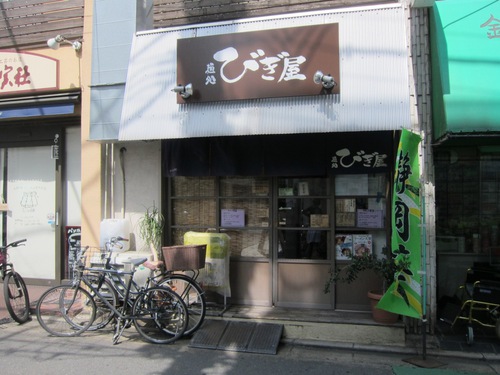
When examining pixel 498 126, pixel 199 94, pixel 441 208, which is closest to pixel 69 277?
pixel 199 94

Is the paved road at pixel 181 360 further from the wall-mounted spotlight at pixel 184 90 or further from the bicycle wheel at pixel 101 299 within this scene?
the wall-mounted spotlight at pixel 184 90

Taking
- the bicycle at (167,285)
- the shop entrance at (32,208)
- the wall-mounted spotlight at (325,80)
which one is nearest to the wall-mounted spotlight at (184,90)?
the wall-mounted spotlight at (325,80)

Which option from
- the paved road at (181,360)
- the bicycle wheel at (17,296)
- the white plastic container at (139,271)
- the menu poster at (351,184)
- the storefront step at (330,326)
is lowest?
the paved road at (181,360)

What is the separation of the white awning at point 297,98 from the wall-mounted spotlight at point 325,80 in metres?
0.18

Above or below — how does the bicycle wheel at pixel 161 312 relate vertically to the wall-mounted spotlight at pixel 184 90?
below

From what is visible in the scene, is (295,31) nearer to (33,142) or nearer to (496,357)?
(496,357)

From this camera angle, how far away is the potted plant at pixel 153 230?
6.79 m

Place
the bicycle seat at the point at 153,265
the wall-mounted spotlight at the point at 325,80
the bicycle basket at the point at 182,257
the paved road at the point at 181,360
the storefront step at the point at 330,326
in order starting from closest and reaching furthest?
the paved road at the point at 181,360 < the wall-mounted spotlight at the point at 325,80 < the storefront step at the point at 330,326 < the bicycle basket at the point at 182,257 < the bicycle seat at the point at 153,265

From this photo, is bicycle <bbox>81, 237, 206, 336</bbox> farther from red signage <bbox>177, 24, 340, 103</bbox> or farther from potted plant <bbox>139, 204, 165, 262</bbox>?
red signage <bbox>177, 24, 340, 103</bbox>

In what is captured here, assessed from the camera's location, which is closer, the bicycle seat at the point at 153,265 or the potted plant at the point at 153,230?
the bicycle seat at the point at 153,265

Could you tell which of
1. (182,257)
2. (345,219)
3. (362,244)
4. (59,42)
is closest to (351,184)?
(345,219)

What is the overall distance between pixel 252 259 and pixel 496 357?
351 cm

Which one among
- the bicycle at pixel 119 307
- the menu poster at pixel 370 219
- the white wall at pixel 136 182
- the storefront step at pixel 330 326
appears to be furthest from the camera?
the white wall at pixel 136 182

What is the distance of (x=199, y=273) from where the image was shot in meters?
6.46
